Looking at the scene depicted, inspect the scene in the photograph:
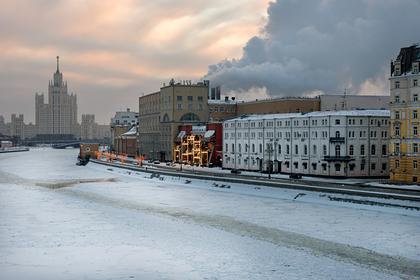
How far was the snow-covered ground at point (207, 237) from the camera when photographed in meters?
35.7

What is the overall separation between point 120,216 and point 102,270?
77.6ft

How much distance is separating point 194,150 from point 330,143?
4688 centimetres

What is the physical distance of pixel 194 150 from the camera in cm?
13450

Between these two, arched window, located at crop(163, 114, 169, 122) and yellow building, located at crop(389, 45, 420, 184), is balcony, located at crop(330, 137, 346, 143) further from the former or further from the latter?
arched window, located at crop(163, 114, 169, 122)

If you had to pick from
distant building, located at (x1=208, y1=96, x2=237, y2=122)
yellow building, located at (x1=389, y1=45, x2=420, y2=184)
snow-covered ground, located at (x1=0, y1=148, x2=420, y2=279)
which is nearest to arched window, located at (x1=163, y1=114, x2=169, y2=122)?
distant building, located at (x1=208, y1=96, x2=237, y2=122)

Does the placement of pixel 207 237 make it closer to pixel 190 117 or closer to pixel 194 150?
pixel 194 150

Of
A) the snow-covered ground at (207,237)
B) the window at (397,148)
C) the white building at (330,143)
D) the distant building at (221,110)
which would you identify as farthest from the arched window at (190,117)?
the window at (397,148)

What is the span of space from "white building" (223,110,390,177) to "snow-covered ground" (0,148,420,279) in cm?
2112

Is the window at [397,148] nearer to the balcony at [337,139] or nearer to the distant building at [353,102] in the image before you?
the balcony at [337,139]

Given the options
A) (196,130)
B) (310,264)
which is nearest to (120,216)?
(310,264)

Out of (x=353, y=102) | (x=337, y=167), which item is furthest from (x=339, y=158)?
(x=353, y=102)

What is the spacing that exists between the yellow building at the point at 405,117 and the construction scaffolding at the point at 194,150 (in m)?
53.0

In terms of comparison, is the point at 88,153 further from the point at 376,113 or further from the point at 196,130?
the point at 376,113

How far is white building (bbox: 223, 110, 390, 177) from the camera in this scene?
305 ft
